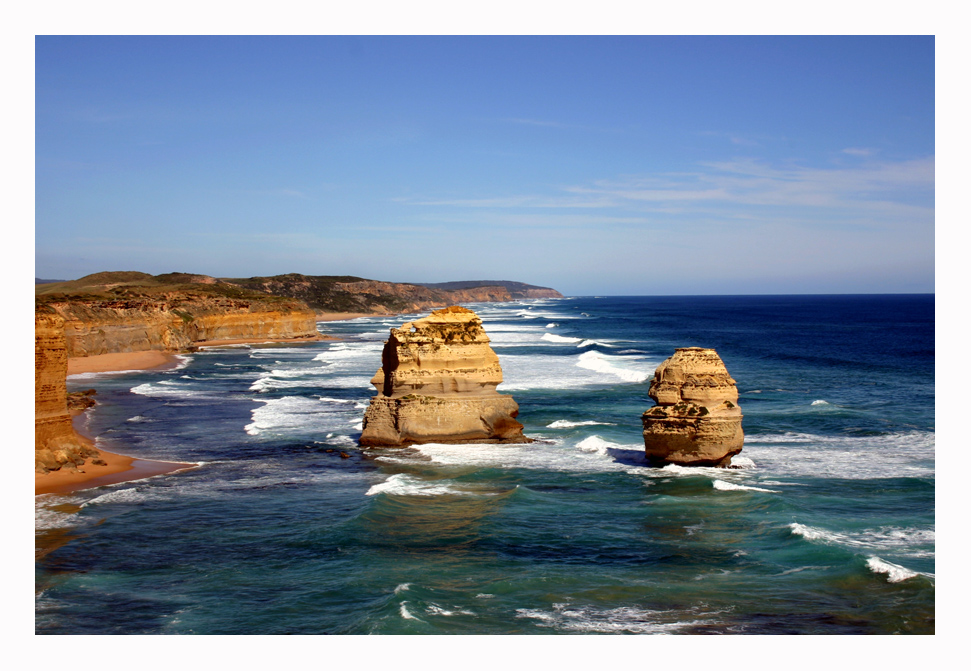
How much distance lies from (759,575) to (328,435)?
1832 centimetres

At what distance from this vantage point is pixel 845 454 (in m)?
26.1

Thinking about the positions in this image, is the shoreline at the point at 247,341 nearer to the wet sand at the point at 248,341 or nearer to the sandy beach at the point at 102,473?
the wet sand at the point at 248,341

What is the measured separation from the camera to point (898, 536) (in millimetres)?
17453

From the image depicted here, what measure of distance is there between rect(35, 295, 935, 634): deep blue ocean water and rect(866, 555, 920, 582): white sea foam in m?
0.06

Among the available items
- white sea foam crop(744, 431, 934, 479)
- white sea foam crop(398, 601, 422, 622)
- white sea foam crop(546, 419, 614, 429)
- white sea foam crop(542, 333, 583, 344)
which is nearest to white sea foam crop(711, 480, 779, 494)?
white sea foam crop(744, 431, 934, 479)

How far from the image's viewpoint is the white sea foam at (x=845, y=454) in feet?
77.1

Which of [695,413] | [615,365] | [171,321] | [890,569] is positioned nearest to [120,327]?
[171,321]

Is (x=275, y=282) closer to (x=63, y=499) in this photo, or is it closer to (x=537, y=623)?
(x=63, y=499)

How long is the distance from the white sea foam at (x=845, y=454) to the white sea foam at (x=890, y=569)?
7.90m

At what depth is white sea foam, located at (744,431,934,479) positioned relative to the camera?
2350cm

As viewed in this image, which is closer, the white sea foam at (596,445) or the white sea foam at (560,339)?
the white sea foam at (596,445)

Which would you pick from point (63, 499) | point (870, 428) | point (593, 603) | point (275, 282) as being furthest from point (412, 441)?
point (275, 282)

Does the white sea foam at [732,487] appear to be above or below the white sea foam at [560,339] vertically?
below

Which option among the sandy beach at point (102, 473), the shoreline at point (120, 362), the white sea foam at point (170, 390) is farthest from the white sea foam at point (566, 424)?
the shoreline at point (120, 362)
